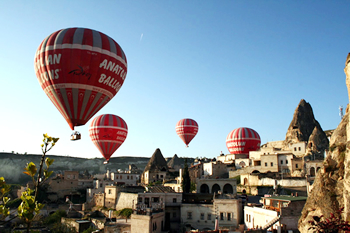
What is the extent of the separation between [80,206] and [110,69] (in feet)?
99.9

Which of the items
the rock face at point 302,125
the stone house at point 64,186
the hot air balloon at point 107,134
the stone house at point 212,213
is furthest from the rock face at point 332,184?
the rock face at point 302,125

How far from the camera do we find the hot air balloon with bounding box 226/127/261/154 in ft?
215

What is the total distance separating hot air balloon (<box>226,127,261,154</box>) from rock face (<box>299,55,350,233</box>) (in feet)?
144

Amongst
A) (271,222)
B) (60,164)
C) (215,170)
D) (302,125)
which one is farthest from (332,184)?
(60,164)

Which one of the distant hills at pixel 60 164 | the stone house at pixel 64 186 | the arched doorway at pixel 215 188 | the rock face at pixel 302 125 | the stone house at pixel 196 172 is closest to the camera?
the arched doorway at pixel 215 188

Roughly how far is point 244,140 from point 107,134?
3019cm

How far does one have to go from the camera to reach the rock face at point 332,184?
18.3 meters

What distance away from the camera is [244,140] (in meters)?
65.4

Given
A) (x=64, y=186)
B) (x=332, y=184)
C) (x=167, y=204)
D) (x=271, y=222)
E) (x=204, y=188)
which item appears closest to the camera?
(x=332, y=184)

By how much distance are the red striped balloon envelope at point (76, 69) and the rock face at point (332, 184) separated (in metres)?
20.8

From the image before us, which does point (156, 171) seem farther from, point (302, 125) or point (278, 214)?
point (302, 125)

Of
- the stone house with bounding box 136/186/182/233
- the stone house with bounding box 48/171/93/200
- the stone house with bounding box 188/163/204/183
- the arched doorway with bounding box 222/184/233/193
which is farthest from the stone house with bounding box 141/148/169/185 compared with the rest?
the stone house with bounding box 136/186/182/233

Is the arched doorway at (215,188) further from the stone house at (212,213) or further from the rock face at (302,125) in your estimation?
the rock face at (302,125)

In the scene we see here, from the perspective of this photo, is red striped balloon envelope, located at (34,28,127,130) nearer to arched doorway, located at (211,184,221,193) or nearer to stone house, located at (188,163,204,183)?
arched doorway, located at (211,184,221,193)
